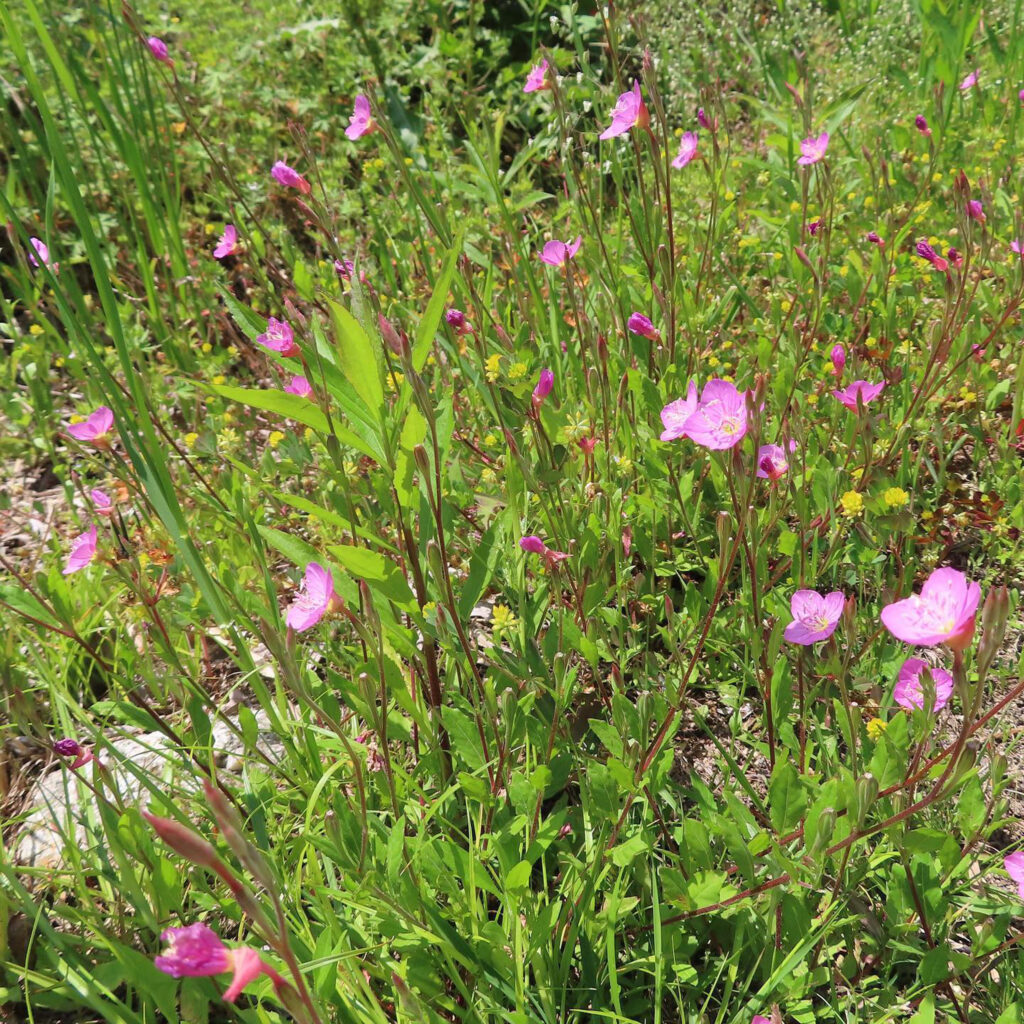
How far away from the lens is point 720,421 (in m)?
1.40

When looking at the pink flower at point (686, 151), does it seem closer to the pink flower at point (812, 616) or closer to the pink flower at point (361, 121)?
the pink flower at point (361, 121)

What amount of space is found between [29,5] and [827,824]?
1779 millimetres

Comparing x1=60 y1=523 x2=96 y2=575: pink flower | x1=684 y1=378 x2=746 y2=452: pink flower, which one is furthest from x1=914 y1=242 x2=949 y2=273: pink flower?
x1=60 y1=523 x2=96 y2=575: pink flower

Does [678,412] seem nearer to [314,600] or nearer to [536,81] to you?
[314,600]

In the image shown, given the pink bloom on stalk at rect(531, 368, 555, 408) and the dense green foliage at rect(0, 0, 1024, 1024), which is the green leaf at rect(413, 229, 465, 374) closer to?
the dense green foliage at rect(0, 0, 1024, 1024)

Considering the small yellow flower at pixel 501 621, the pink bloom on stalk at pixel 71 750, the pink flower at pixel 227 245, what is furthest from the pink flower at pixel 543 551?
the pink flower at pixel 227 245

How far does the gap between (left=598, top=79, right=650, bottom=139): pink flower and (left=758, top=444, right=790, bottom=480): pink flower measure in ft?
2.74

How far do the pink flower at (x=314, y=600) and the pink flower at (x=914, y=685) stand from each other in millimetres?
972

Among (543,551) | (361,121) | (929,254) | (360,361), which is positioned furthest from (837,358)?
(361,121)

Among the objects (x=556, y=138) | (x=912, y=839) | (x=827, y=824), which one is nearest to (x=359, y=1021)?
(x=827, y=824)

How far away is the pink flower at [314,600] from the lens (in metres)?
1.45

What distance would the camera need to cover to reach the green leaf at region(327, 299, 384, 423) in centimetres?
137

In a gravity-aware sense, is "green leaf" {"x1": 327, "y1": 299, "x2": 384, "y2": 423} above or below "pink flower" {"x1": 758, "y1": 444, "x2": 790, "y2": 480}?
above

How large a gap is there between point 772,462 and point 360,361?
799mm
